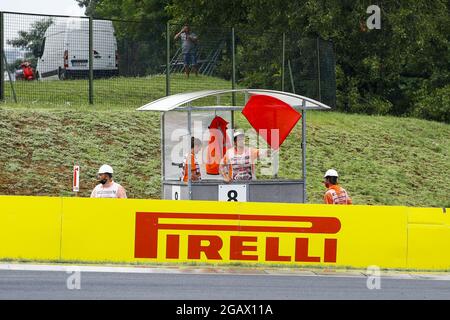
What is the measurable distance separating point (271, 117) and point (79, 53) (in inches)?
357

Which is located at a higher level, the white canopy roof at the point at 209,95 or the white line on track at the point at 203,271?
the white canopy roof at the point at 209,95

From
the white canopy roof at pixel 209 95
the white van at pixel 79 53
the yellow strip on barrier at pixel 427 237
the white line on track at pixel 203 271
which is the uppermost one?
the white van at pixel 79 53

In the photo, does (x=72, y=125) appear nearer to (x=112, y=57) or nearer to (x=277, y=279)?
(x=112, y=57)

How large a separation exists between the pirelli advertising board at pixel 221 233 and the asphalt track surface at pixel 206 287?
1148 mm

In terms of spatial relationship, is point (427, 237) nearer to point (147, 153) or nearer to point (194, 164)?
point (194, 164)

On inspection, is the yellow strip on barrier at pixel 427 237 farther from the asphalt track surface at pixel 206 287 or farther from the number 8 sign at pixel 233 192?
the number 8 sign at pixel 233 192

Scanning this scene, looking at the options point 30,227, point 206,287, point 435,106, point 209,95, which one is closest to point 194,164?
point 209,95

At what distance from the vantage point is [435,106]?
40344 mm

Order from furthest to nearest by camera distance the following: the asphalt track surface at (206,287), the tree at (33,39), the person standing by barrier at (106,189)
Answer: the tree at (33,39) < the person standing by barrier at (106,189) < the asphalt track surface at (206,287)

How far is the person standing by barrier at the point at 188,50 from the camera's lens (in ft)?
99.5

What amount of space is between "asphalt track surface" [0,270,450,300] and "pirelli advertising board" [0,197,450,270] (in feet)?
3.77

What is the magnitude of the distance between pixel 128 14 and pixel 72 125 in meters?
33.9

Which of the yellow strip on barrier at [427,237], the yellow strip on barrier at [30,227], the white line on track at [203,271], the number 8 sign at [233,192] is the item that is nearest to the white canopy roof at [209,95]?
the number 8 sign at [233,192]
